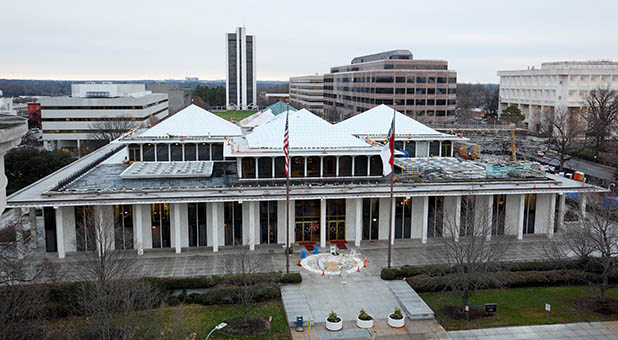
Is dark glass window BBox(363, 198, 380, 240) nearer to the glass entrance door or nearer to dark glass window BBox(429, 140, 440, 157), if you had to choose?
the glass entrance door

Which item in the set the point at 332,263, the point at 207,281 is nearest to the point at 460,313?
the point at 332,263

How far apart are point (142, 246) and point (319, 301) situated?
16.2 metres

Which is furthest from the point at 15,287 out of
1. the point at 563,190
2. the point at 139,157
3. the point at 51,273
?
the point at 563,190

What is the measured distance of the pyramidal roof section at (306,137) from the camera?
48.8 metres

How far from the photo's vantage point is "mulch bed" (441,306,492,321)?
3148cm

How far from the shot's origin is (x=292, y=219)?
145 ft

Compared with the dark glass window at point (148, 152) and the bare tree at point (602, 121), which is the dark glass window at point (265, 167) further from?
the bare tree at point (602, 121)

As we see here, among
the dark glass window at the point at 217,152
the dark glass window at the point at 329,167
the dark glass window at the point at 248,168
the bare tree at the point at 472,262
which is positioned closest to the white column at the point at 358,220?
the dark glass window at the point at 329,167

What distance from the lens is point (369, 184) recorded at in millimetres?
44594

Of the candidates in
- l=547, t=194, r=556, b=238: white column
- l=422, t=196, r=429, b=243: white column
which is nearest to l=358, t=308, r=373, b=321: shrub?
l=422, t=196, r=429, b=243: white column

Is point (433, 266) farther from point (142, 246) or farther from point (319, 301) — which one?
point (142, 246)

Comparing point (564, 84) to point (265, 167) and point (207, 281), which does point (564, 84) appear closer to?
point (265, 167)

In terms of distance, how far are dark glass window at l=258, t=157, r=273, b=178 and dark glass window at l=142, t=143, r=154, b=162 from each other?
15.1 meters

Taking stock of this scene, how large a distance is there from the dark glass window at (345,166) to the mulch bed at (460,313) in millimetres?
18711
